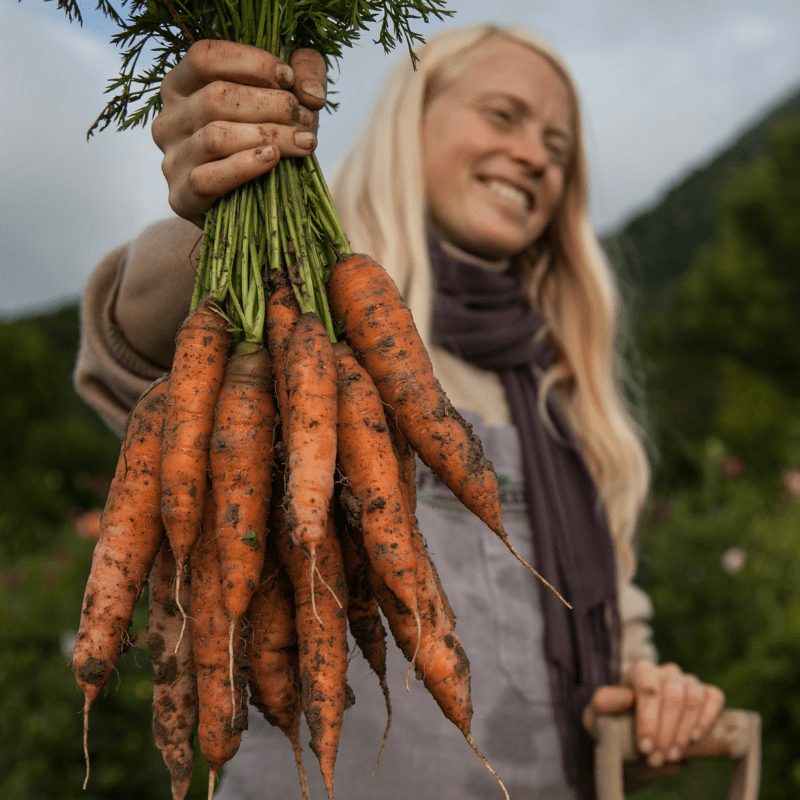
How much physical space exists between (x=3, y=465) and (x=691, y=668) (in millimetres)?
9672

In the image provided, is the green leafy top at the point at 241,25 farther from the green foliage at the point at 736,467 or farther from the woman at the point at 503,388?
the green foliage at the point at 736,467

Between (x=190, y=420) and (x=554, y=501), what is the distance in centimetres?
115

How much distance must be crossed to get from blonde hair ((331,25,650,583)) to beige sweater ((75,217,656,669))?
442 millimetres

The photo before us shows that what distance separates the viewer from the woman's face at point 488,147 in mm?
1906

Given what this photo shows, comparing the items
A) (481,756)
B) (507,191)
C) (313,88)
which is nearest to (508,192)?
(507,191)

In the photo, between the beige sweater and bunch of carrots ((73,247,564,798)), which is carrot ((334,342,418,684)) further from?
the beige sweater

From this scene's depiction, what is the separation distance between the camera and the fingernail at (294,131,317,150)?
99cm

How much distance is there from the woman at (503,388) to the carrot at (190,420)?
0.37m

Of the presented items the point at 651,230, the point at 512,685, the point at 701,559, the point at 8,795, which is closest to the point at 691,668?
the point at 701,559

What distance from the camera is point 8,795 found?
2758 mm

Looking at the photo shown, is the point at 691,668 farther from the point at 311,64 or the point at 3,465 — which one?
the point at 3,465

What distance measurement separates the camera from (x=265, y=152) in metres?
0.97

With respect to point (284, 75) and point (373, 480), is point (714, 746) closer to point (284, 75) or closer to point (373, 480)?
point (373, 480)

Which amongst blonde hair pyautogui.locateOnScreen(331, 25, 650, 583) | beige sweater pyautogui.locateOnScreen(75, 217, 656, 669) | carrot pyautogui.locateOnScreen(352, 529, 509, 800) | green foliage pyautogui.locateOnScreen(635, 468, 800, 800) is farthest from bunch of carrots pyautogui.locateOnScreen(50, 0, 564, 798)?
green foliage pyautogui.locateOnScreen(635, 468, 800, 800)
